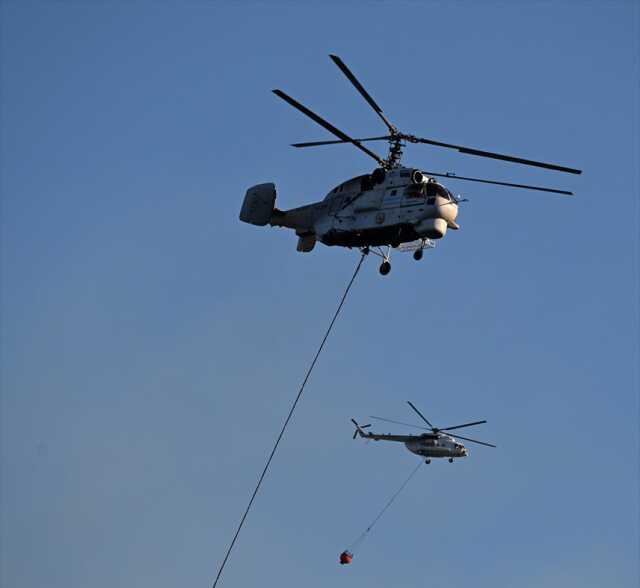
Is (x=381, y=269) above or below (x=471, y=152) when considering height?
below

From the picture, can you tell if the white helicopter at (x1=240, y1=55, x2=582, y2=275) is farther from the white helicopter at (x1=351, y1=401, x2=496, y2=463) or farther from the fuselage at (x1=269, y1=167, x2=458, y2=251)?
the white helicopter at (x1=351, y1=401, x2=496, y2=463)

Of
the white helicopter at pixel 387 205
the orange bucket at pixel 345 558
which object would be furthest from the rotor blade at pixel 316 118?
the orange bucket at pixel 345 558

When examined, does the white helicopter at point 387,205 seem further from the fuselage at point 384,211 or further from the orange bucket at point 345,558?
the orange bucket at point 345,558

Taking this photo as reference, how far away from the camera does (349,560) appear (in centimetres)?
5166

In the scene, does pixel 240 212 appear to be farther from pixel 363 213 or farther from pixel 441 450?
pixel 441 450

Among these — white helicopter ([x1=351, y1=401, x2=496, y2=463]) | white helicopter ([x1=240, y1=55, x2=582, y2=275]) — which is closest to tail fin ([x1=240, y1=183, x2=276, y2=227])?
white helicopter ([x1=240, y1=55, x2=582, y2=275])

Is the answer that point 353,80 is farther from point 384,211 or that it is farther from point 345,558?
point 345,558

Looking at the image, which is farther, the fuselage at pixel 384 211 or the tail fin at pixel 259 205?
the tail fin at pixel 259 205

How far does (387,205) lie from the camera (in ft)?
122

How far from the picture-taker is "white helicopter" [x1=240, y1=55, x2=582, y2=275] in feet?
116

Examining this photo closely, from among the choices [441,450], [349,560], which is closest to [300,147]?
[349,560]

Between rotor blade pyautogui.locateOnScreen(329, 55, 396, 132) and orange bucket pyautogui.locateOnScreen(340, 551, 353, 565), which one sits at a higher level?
rotor blade pyautogui.locateOnScreen(329, 55, 396, 132)

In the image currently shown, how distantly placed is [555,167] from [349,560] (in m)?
22.8

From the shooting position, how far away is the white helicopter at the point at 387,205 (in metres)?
35.4
